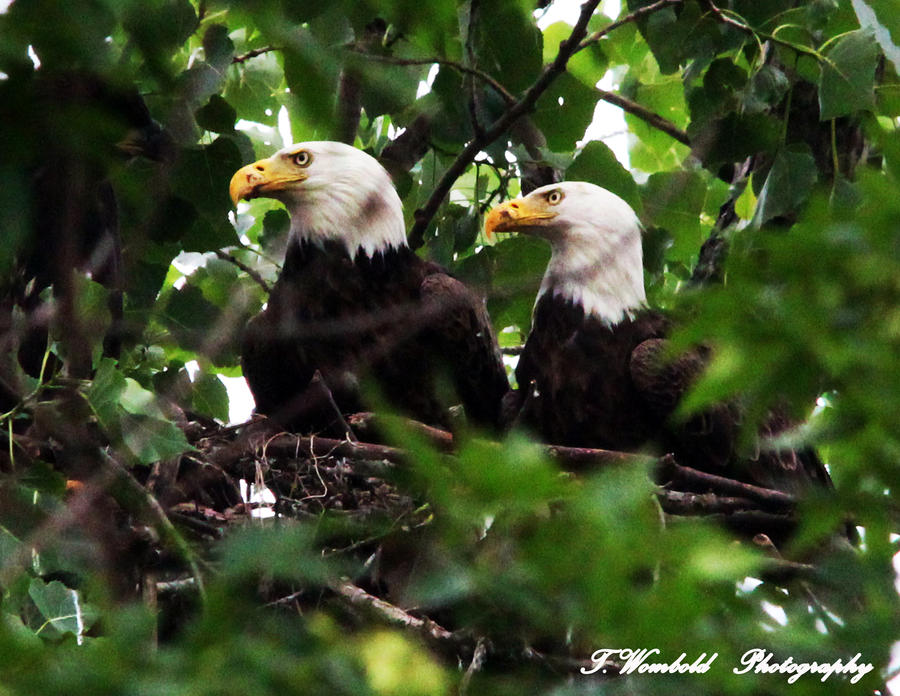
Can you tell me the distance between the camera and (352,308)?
4.84 m

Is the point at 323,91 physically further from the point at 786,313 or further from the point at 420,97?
the point at 420,97

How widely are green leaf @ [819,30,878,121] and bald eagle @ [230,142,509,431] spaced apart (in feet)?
4.50

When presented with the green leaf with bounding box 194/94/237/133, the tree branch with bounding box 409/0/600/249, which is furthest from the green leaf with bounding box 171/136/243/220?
the tree branch with bounding box 409/0/600/249

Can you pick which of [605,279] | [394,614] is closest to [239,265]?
[605,279]

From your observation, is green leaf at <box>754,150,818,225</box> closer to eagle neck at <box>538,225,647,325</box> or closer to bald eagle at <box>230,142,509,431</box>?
eagle neck at <box>538,225,647,325</box>

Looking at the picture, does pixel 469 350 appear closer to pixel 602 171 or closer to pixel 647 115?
pixel 602 171

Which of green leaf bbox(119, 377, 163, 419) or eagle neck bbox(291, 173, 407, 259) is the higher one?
green leaf bbox(119, 377, 163, 419)

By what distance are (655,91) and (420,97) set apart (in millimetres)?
1518

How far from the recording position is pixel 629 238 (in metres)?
4.84

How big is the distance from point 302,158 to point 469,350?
1038 millimetres

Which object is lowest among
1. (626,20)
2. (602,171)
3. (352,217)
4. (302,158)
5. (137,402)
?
(352,217)

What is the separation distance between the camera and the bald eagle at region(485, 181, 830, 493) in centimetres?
446

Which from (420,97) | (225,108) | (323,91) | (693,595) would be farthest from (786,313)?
(420,97)

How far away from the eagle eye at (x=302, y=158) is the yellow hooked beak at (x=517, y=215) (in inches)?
29.0
